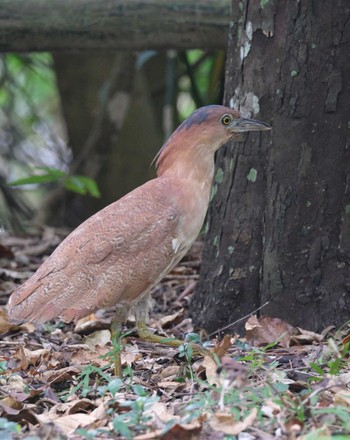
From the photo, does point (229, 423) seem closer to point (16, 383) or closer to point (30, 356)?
point (16, 383)

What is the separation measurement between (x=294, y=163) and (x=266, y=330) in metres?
0.96

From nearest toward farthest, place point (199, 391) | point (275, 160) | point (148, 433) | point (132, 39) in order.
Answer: point (148, 433), point (199, 391), point (275, 160), point (132, 39)

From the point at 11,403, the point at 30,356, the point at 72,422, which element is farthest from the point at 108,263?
the point at 72,422

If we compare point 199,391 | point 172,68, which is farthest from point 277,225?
point 172,68

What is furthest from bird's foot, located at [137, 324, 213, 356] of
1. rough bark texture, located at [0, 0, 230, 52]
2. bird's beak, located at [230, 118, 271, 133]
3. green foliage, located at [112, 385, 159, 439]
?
rough bark texture, located at [0, 0, 230, 52]

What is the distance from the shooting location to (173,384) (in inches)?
169

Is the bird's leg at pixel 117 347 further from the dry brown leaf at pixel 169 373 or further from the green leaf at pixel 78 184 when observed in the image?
the green leaf at pixel 78 184

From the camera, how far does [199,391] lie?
4090 millimetres

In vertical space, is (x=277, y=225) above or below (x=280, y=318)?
above

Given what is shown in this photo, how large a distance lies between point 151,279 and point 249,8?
166 cm

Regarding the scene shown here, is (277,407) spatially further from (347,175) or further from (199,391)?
A: (347,175)

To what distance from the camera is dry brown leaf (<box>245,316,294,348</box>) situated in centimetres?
484

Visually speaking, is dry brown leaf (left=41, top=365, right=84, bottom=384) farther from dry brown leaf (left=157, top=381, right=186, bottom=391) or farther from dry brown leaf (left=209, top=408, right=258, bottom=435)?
dry brown leaf (left=209, top=408, right=258, bottom=435)

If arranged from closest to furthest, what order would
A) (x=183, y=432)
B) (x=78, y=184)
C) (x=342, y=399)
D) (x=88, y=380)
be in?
(x=183, y=432) → (x=342, y=399) → (x=88, y=380) → (x=78, y=184)
